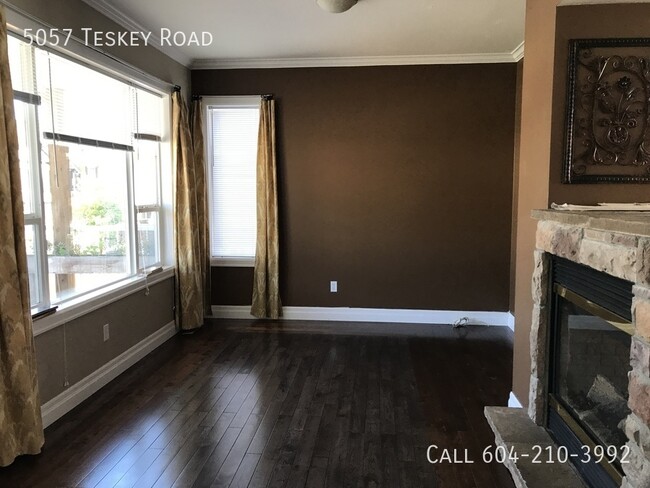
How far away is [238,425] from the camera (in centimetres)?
280

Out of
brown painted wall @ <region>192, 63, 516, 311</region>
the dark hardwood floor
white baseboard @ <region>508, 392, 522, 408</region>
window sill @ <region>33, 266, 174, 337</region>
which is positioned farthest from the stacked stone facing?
window sill @ <region>33, 266, 174, 337</region>

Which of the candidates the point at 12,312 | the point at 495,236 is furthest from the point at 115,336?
the point at 495,236

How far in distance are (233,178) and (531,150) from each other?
324 cm

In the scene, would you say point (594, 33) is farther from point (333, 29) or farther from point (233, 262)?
point (233, 262)

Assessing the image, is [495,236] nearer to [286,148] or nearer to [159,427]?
[286,148]

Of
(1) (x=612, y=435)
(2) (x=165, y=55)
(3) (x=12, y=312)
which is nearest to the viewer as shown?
(1) (x=612, y=435)

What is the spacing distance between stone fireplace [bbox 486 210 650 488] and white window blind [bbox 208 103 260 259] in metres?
3.28

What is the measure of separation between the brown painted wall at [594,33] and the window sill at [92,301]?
292 cm

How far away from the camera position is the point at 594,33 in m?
2.24

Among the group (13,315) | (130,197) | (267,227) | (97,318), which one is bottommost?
(97,318)

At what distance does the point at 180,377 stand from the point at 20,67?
7.38 feet

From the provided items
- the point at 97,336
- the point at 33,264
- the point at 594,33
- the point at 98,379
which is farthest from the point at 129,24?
the point at 594,33

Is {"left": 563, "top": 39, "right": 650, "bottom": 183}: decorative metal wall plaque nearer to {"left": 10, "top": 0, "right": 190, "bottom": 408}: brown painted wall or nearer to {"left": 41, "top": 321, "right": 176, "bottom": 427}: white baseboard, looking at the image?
{"left": 10, "top": 0, "right": 190, "bottom": 408}: brown painted wall

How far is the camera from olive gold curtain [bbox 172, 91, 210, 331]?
439 cm
